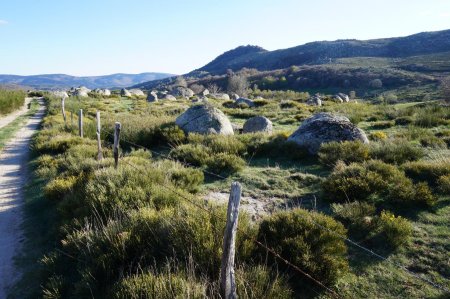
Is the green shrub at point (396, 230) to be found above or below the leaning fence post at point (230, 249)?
below

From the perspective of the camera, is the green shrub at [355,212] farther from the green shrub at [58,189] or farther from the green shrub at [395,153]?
the green shrub at [58,189]

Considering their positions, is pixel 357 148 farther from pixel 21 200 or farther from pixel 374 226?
pixel 21 200

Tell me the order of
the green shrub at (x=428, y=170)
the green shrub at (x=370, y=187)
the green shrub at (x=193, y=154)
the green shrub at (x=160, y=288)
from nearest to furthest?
the green shrub at (x=160, y=288)
the green shrub at (x=370, y=187)
the green shrub at (x=428, y=170)
the green shrub at (x=193, y=154)

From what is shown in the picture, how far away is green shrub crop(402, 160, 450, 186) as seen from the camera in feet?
24.7

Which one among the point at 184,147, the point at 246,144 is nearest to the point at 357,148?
the point at 246,144

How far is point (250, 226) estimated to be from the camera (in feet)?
16.9

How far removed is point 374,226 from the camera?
18.1ft

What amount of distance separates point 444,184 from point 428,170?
3.28 feet

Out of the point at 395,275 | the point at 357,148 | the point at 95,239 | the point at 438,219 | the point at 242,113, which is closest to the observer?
the point at 395,275

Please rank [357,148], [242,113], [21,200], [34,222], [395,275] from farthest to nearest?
1. [242,113]
2. [357,148]
3. [21,200]
4. [34,222]
5. [395,275]

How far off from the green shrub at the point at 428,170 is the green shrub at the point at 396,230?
2.63 metres

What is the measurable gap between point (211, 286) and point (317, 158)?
7.30 metres

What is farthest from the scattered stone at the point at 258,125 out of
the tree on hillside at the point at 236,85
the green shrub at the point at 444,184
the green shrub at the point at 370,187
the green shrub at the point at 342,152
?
the tree on hillside at the point at 236,85

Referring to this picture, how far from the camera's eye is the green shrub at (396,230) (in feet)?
16.8
